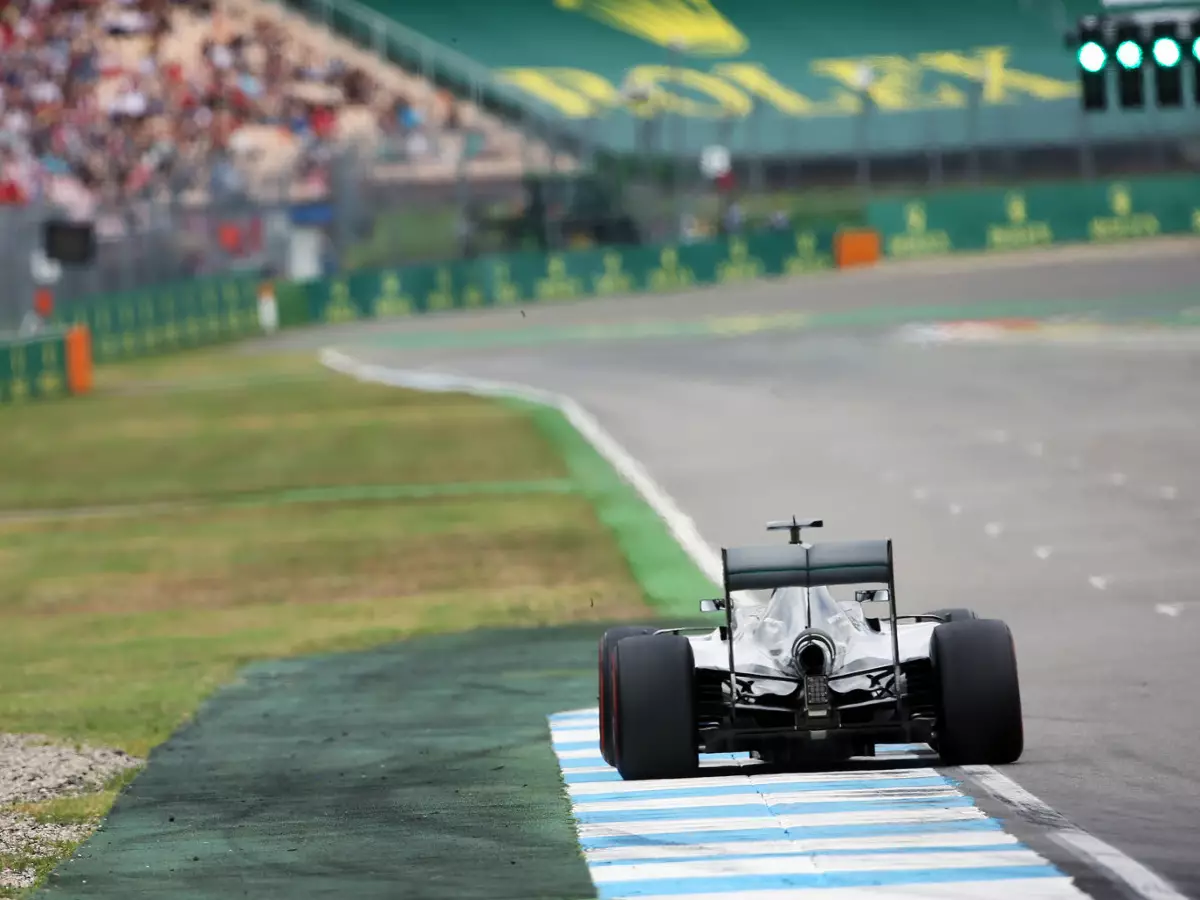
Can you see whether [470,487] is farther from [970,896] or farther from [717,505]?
[970,896]

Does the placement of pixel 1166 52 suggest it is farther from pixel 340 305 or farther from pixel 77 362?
pixel 340 305

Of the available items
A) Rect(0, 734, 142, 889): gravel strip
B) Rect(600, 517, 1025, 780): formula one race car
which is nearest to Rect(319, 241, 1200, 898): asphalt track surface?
Rect(600, 517, 1025, 780): formula one race car

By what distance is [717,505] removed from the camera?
81.1 ft

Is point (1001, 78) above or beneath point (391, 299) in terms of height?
above

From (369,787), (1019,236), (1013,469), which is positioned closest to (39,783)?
(369,787)

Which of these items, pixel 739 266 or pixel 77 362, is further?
pixel 739 266

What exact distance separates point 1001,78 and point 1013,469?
145ft

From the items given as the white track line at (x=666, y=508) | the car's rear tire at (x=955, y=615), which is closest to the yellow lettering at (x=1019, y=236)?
the white track line at (x=666, y=508)

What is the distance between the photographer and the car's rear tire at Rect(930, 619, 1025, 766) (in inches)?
383

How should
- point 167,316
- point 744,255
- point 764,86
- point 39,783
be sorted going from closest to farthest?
point 39,783
point 167,316
point 744,255
point 764,86

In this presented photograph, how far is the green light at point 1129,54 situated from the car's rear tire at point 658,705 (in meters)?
19.6

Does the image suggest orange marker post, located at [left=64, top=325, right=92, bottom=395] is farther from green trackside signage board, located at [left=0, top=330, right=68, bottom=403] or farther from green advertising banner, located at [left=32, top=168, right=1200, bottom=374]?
green advertising banner, located at [left=32, top=168, right=1200, bottom=374]

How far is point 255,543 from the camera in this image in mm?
24859

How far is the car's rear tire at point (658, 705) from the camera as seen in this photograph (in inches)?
390
